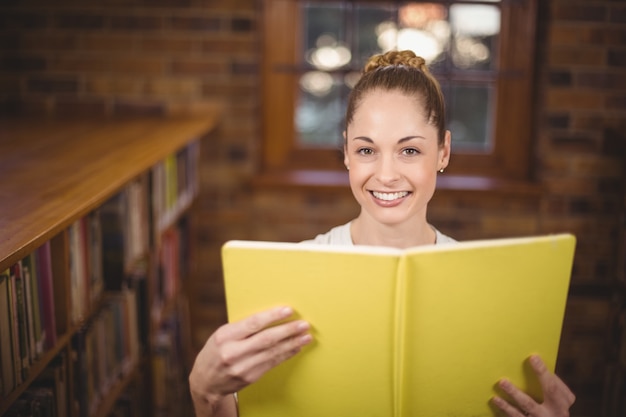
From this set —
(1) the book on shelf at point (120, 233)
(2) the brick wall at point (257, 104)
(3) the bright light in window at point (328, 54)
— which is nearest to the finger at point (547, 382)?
(1) the book on shelf at point (120, 233)

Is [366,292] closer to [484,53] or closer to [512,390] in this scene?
[512,390]

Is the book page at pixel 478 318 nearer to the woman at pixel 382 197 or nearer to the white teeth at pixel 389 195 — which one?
the woman at pixel 382 197

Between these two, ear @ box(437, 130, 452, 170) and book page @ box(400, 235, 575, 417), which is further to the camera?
ear @ box(437, 130, 452, 170)

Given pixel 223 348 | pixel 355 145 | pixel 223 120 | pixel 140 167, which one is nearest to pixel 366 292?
pixel 223 348

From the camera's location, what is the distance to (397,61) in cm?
134

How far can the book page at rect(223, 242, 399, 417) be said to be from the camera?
100 cm

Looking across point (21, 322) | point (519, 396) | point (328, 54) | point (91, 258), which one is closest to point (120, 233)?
point (91, 258)

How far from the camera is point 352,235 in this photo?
4.73 ft

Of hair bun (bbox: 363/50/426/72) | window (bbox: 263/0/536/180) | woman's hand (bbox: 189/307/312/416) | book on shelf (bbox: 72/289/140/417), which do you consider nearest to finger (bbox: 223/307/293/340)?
woman's hand (bbox: 189/307/312/416)

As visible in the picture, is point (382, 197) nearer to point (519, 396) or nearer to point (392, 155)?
point (392, 155)

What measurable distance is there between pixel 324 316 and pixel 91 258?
35.2 inches

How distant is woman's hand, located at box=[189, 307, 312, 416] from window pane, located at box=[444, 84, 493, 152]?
6.72 ft

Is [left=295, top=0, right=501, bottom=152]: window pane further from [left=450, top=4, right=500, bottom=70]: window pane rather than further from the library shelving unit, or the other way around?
the library shelving unit

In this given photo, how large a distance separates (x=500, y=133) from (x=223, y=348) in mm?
2170
